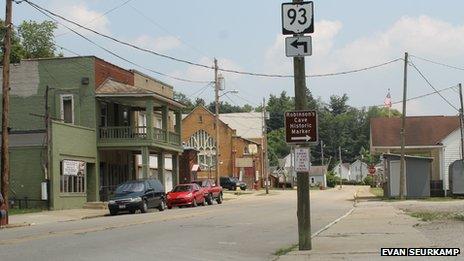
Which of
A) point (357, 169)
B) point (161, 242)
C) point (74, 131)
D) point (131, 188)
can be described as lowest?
point (357, 169)

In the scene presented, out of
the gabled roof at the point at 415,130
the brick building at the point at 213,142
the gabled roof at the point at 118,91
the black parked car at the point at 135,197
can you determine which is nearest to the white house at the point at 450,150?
the gabled roof at the point at 415,130

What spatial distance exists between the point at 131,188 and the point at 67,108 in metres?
11.4

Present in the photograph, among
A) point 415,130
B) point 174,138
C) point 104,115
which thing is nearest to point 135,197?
point 104,115

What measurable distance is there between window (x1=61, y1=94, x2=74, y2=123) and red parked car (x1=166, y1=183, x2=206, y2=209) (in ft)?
27.1

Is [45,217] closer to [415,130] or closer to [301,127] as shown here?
[301,127]

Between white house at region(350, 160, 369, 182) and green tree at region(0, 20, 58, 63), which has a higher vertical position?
green tree at region(0, 20, 58, 63)

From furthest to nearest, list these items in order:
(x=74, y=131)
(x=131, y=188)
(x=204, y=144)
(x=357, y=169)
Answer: (x=357, y=169), (x=204, y=144), (x=74, y=131), (x=131, y=188)

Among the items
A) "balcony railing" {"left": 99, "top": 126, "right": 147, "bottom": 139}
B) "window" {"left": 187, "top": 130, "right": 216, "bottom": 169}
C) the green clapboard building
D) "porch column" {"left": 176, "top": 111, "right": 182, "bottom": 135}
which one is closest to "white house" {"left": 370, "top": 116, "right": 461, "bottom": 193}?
"porch column" {"left": 176, "top": 111, "right": 182, "bottom": 135}

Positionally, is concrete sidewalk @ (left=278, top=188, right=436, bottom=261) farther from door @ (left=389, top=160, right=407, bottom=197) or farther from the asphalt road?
door @ (left=389, top=160, right=407, bottom=197)

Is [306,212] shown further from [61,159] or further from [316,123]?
[61,159]

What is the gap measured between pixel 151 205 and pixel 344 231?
1780 cm

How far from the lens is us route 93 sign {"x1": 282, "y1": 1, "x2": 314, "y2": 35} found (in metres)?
13.5

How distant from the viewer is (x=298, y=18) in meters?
13.5

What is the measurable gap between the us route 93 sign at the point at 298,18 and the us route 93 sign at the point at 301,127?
5.39 ft
